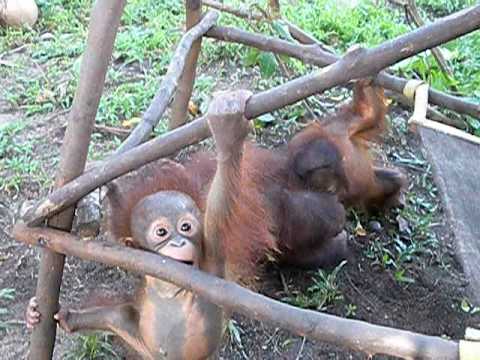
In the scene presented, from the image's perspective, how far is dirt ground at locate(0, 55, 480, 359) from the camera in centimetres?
271

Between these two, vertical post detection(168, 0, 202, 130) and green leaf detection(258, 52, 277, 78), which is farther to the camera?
green leaf detection(258, 52, 277, 78)

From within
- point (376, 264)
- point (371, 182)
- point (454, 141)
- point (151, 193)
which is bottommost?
point (376, 264)

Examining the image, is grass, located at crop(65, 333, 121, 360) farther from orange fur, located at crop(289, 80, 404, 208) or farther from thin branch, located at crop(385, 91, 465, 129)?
thin branch, located at crop(385, 91, 465, 129)

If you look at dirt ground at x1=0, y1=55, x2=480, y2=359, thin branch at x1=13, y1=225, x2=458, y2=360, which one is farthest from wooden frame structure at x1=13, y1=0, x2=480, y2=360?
dirt ground at x1=0, y1=55, x2=480, y2=359

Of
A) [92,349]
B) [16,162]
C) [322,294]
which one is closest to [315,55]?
[322,294]

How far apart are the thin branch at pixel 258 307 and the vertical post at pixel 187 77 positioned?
4.05 feet

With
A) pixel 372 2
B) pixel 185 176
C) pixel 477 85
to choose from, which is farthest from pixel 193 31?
pixel 372 2

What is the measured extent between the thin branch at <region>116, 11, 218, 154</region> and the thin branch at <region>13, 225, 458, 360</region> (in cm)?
27

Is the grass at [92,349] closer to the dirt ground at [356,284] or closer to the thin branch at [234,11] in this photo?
the dirt ground at [356,284]

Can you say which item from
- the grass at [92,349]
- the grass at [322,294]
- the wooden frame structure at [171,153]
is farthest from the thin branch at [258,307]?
the grass at [322,294]

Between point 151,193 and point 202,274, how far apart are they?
1.55 feet

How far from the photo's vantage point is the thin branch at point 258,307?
4.83ft

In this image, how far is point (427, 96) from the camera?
2295 mm

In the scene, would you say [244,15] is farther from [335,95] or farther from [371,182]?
[335,95]
